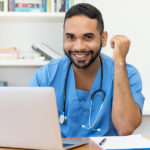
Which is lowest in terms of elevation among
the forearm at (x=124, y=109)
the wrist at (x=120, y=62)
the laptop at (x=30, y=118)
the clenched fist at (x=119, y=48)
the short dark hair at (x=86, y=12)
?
the forearm at (x=124, y=109)

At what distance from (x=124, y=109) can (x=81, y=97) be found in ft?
0.74

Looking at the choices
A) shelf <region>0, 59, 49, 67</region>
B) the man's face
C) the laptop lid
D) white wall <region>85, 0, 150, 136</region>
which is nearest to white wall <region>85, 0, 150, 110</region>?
white wall <region>85, 0, 150, 136</region>

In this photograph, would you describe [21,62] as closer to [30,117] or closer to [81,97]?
[81,97]

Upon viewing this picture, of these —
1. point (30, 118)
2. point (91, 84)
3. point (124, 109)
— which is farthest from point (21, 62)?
point (30, 118)

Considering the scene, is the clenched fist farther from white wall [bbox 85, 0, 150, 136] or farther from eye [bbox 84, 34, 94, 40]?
white wall [bbox 85, 0, 150, 136]

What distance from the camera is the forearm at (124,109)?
1.36 m

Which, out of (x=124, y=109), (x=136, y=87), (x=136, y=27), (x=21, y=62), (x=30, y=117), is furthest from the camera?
(x=136, y=27)

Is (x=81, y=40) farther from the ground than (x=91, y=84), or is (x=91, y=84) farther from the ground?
(x=81, y=40)

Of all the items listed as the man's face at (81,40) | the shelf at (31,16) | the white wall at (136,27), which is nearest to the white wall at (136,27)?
the white wall at (136,27)

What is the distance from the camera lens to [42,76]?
1554 mm

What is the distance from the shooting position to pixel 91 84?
60.2 inches

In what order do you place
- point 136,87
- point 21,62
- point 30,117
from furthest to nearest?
point 21,62 < point 136,87 < point 30,117

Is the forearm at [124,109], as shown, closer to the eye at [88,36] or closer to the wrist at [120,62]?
the wrist at [120,62]

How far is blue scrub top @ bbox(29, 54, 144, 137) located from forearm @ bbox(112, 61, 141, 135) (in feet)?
0.18
